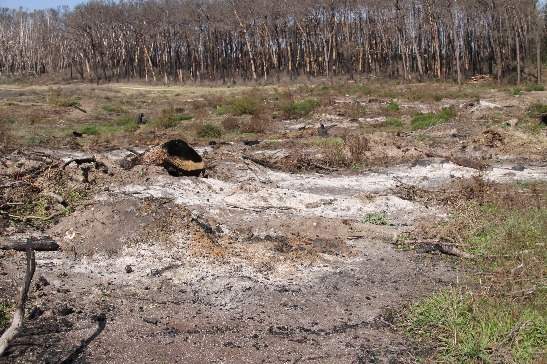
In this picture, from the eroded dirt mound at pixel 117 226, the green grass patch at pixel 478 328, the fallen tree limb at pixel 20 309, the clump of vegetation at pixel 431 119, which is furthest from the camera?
the clump of vegetation at pixel 431 119

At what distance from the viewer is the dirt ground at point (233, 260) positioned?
470 cm

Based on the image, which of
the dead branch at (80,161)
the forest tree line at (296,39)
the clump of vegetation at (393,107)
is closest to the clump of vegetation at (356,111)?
the clump of vegetation at (393,107)

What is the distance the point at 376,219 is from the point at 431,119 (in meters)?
10.2

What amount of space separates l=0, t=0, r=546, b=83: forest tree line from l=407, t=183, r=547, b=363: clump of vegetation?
34728mm

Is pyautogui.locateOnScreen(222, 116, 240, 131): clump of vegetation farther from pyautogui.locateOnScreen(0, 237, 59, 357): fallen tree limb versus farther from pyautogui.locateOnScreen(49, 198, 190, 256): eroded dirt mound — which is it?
pyautogui.locateOnScreen(0, 237, 59, 357): fallen tree limb

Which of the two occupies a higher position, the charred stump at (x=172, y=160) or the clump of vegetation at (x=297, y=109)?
the clump of vegetation at (x=297, y=109)

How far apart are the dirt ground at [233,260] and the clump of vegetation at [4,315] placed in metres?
0.21

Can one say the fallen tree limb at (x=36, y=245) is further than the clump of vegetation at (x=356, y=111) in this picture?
No

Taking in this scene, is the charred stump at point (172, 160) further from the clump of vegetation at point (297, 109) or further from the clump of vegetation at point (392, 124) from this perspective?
the clump of vegetation at point (297, 109)

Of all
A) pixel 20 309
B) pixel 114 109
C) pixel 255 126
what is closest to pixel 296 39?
pixel 114 109

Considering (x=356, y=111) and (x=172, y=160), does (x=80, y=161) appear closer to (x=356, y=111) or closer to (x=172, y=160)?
(x=172, y=160)

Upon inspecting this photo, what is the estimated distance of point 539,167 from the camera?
12.1 meters

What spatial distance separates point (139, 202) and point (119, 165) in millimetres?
2569

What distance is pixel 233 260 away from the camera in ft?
21.7
